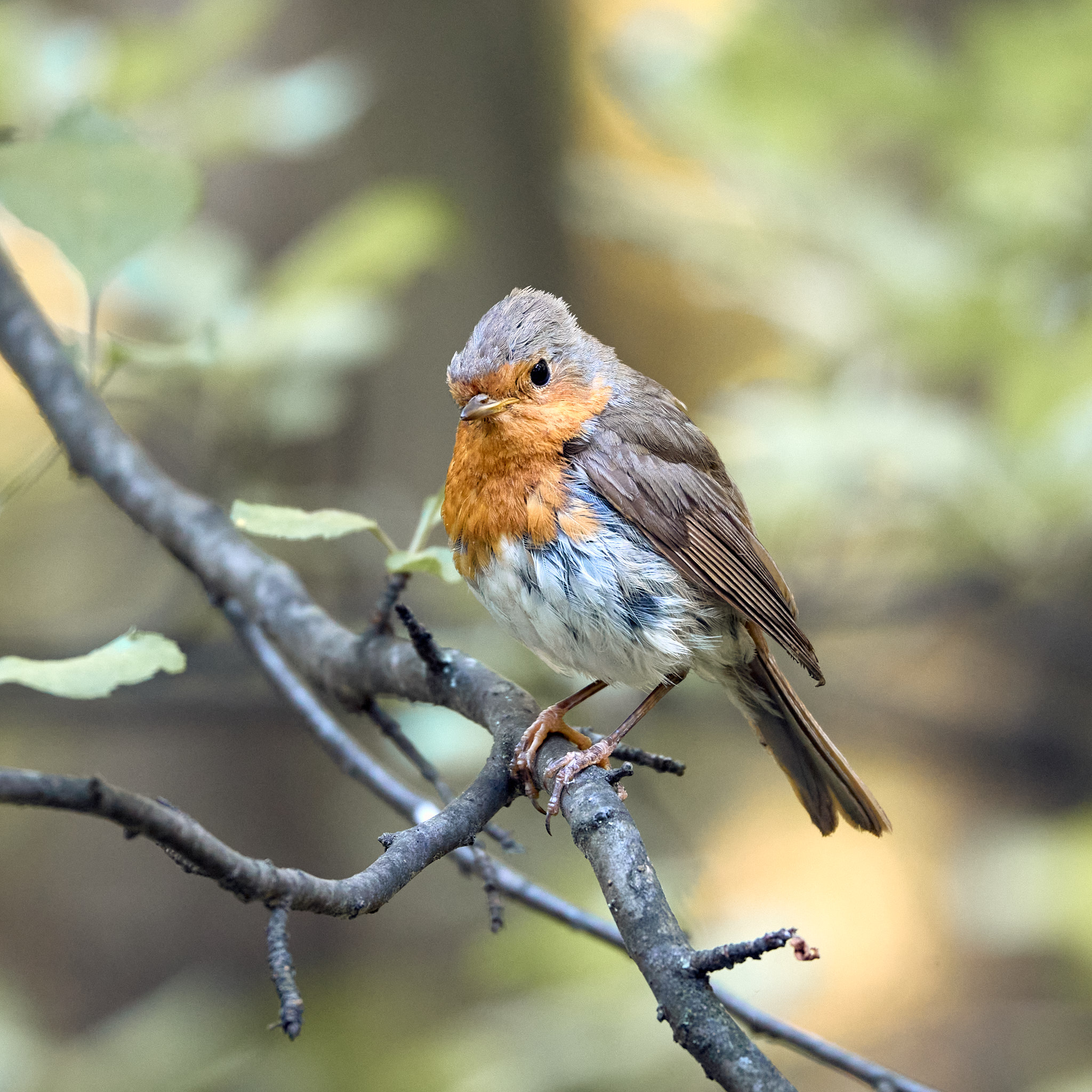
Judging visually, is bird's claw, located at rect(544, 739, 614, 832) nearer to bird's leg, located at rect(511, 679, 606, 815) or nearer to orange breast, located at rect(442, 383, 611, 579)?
bird's leg, located at rect(511, 679, 606, 815)

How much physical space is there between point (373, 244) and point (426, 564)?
985 millimetres

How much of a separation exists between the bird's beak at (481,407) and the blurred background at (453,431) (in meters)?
0.42

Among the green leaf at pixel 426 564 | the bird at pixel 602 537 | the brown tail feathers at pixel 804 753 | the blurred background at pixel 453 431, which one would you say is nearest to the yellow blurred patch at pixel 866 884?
the blurred background at pixel 453 431

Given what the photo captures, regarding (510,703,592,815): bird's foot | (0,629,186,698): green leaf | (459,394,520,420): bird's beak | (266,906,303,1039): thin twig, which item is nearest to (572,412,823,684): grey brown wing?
(459,394,520,420): bird's beak

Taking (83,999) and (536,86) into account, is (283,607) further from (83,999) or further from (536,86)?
(536,86)

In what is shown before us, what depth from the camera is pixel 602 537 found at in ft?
7.22

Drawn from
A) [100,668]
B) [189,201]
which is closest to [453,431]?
[189,201]

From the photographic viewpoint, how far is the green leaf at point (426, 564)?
170 centimetres

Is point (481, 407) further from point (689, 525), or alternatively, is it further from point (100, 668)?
point (100, 668)

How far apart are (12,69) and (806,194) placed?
1806mm

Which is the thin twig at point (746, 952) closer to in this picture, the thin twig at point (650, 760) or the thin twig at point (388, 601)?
the thin twig at point (650, 760)

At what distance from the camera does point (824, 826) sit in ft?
7.88

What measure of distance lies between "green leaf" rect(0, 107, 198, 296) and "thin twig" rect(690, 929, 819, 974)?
1.49 metres

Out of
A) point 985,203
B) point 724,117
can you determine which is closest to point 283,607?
point 724,117
